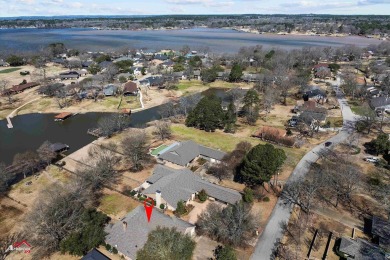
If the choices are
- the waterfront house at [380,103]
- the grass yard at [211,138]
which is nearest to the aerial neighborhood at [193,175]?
the grass yard at [211,138]

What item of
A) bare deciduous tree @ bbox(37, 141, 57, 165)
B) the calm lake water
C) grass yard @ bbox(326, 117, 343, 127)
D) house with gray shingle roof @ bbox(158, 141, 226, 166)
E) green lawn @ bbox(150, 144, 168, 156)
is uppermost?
bare deciduous tree @ bbox(37, 141, 57, 165)

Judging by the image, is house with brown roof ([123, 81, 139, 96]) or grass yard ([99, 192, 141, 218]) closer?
grass yard ([99, 192, 141, 218])

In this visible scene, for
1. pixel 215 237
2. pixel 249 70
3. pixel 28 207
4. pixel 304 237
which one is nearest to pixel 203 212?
pixel 215 237

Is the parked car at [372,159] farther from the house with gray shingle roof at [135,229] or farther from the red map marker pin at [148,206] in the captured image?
the red map marker pin at [148,206]

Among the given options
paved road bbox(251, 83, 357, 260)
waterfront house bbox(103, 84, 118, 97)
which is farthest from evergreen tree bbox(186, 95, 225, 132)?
waterfront house bbox(103, 84, 118, 97)

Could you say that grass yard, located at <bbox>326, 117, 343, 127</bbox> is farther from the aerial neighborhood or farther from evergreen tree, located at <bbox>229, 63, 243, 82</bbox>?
evergreen tree, located at <bbox>229, 63, 243, 82</bbox>

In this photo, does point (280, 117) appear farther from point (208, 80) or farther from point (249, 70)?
point (249, 70)
